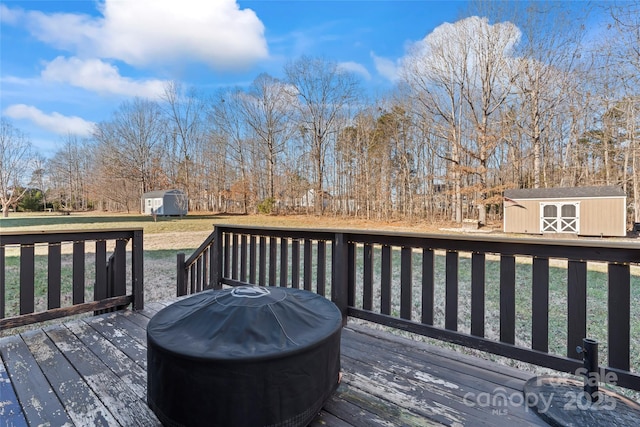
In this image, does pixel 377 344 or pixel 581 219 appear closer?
pixel 377 344

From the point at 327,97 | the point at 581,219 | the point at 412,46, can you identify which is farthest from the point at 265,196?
the point at 581,219

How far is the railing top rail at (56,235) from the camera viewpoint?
217cm

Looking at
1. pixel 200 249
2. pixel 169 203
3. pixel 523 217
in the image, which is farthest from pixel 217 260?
pixel 169 203

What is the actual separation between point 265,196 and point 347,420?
22366 mm

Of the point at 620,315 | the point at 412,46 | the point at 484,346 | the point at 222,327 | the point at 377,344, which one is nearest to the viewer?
the point at 222,327

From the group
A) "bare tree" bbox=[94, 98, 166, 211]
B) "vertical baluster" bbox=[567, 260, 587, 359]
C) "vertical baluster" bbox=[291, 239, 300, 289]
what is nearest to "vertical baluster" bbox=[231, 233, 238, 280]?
"vertical baluster" bbox=[291, 239, 300, 289]

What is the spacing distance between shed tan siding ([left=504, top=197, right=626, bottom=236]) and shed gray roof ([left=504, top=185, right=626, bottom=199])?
15 cm

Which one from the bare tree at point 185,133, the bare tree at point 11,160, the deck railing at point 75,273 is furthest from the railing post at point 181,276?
the bare tree at point 11,160

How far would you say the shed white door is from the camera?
12.1 m

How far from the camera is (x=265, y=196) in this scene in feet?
76.2

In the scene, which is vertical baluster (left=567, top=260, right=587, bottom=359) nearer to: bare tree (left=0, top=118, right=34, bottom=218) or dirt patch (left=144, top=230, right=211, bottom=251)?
dirt patch (left=144, top=230, right=211, bottom=251)

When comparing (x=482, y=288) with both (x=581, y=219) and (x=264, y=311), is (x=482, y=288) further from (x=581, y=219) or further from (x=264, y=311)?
(x=581, y=219)

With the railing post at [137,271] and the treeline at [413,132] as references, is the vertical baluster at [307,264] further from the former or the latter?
the treeline at [413,132]

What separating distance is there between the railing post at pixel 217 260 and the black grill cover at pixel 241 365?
86.5 inches
